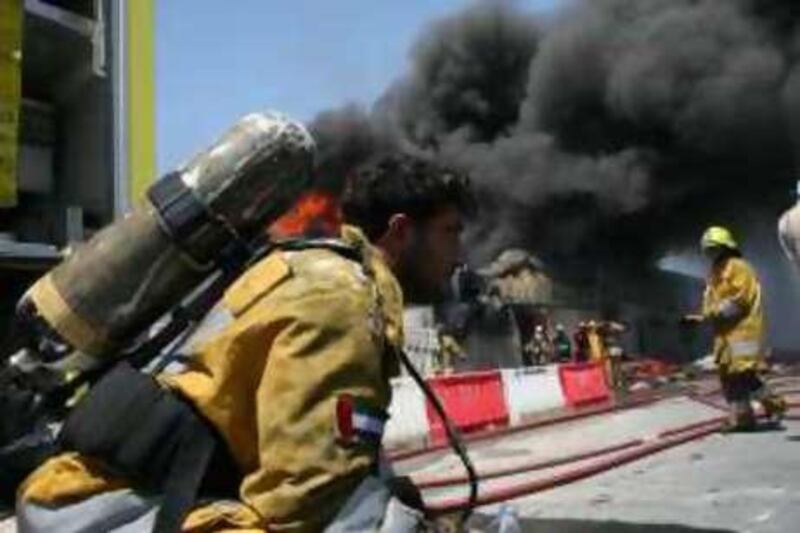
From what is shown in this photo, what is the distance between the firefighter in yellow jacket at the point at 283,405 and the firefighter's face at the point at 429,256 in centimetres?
18

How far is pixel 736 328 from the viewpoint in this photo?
939 centimetres

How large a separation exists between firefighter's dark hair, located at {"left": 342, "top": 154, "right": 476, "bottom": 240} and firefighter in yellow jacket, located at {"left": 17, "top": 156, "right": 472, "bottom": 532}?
0.20m

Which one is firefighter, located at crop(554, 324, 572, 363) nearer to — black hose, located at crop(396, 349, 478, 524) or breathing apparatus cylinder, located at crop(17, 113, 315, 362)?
black hose, located at crop(396, 349, 478, 524)

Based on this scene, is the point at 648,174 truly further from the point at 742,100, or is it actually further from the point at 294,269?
the point at 294,269

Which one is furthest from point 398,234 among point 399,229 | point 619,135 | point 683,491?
point 619,135

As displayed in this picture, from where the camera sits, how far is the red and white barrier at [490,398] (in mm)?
10641

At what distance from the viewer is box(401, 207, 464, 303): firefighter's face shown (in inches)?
84.6

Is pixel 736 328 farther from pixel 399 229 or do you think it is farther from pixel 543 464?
pixel 399 229

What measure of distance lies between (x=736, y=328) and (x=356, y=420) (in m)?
7.95

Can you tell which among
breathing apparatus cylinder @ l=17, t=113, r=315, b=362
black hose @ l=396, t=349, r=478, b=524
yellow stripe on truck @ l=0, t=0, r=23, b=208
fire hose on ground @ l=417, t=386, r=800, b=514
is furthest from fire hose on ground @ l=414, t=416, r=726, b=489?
breathing apparatus cylinder @ l=17, t=113, r=315, b=362

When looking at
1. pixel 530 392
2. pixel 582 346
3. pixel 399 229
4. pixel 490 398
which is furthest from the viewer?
pixel 582 346

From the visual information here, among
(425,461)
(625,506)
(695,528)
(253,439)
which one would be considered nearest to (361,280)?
(253,439)

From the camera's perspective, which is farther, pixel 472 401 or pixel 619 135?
pixel 619 135

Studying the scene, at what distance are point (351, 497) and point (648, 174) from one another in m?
34.6
